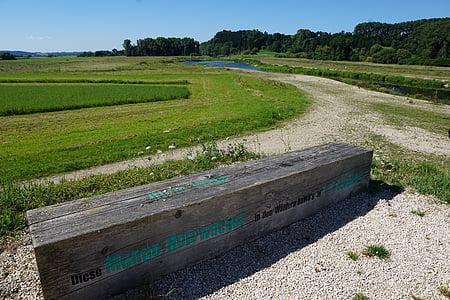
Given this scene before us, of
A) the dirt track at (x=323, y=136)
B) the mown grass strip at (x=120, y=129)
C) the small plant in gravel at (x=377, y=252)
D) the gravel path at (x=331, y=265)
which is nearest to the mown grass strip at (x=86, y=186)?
the dirt track at (x=323, y=136)

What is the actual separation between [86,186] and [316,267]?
5692 mm

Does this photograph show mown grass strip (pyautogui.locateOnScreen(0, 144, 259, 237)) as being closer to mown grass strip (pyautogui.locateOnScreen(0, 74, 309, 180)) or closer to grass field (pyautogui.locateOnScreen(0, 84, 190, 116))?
mown grass strip (pyautogui.locateOnScreen(0, 74, 309, 180))

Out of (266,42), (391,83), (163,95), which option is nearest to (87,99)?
(163,95)

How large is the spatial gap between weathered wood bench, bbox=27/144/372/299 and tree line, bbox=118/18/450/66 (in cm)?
8561

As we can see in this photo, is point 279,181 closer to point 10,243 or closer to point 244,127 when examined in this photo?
point 10,243

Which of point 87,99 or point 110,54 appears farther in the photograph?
point 110,54

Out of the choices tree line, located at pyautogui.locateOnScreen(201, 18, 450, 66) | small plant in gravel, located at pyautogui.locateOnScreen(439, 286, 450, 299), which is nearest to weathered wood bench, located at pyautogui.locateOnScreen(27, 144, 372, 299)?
small plant in gravel, located at pyautogui.locateOnScreen(439, 286, 450, 299)

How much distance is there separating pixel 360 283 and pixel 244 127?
10.9 m

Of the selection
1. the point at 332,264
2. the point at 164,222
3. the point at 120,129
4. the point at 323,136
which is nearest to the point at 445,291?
the point at 332,264

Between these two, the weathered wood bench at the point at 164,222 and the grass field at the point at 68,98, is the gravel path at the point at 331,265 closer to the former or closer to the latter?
the weathered wood bench at the point at 164,222

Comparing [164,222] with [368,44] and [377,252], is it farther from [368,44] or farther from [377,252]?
[368,44]

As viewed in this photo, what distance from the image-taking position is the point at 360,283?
14.8ft

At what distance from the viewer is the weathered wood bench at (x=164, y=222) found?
3.76 m

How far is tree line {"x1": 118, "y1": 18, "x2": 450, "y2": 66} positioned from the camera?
88438 millimetres
